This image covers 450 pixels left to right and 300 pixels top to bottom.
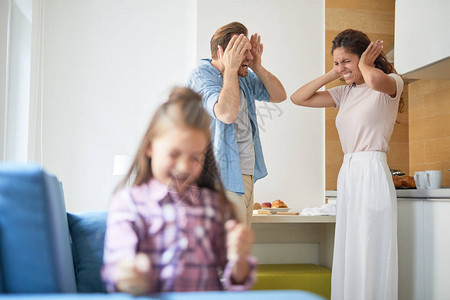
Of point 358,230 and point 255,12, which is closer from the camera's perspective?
point 358,230

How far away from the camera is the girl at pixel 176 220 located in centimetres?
93

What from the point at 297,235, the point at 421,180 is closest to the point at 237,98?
the point at 421,180

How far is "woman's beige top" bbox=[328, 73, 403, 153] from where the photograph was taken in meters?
2.56

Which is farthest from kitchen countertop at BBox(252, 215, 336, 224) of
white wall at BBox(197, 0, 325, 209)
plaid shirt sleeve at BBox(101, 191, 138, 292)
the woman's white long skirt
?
plaid shirt sleeve at BBox(101, 191, 138, 292)

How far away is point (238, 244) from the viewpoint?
939 mm

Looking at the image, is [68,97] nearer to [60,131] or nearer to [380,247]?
[60,131]

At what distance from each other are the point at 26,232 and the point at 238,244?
1.30ft

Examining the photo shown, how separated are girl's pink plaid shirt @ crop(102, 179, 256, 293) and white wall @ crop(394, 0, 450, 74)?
2.40 m

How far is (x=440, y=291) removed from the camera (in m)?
2.54

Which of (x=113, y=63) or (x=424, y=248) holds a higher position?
(x=113, y=63)

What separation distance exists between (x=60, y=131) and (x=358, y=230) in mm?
2765

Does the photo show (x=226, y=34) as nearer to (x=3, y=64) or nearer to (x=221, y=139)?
(x=221, y=139)

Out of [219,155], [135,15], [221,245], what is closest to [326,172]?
[219,155]

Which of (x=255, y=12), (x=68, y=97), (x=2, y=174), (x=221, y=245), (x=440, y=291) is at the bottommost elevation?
(x=440, y=291)
